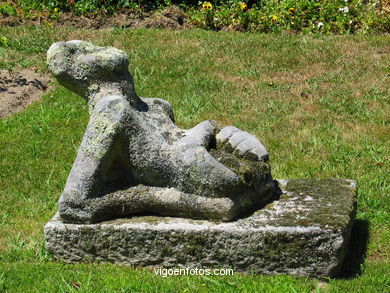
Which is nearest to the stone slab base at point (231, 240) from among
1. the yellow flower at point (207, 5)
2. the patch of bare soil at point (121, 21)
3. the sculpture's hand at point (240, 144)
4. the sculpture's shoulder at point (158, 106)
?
the sculpture's hand at point (240, 144)

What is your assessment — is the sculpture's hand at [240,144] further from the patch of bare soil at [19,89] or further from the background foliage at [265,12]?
the background foliage at [265,12]

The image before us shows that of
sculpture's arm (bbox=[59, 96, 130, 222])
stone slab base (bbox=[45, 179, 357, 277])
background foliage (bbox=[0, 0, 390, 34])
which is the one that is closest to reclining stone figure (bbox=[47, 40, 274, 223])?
sculpture's arm (bbox=[59, 96, 130, 222])

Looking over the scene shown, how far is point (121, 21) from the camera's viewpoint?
12.8 m

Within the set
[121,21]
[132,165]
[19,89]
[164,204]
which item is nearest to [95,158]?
[132,165]

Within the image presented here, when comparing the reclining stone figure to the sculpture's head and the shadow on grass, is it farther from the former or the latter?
the shadow on grass

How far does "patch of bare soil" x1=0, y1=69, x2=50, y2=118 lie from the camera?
9.39 m

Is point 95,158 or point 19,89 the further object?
point 19,89

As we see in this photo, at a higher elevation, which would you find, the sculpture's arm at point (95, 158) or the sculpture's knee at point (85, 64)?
the sculpture's knee at point (85, 64)

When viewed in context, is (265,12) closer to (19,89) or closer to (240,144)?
(19,89)

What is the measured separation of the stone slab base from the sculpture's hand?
438mm

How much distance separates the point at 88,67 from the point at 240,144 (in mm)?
1313

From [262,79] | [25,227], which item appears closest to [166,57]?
[262,79]

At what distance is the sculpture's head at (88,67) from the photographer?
17.4ft

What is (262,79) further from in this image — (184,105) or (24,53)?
(24,53)
